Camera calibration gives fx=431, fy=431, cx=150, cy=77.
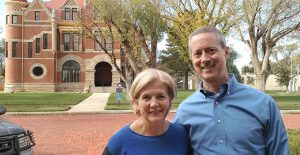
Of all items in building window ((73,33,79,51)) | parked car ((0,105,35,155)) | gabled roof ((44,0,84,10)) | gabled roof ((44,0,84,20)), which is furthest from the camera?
gabled roof ((44,0,84,10))

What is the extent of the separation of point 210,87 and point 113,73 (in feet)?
175

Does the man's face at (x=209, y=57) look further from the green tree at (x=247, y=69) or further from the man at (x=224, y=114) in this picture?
the green tree at (x=247, y=69)

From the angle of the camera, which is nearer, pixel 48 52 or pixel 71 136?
pixel 71 136

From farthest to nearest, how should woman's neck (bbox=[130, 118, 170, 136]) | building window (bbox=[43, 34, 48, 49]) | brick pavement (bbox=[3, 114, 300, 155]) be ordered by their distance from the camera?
1. building window (bbox=[43, 34, 48, 49])
2. brick pavement (bbox=[3, 114, 300, 155])
3. woman's neck (bbox=[130, 118, 170, 136])

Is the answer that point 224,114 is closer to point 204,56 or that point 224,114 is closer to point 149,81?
point 204,56

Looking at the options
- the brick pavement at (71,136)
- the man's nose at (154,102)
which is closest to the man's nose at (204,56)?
the man's nose at (154,102)

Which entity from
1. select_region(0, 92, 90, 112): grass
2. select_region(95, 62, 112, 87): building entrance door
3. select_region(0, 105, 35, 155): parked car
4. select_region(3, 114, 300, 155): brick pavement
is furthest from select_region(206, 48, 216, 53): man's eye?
select_region(95, 62, 112, 87): building entrance door

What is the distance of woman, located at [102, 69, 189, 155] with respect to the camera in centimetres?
273

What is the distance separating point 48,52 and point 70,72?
3.85 metres

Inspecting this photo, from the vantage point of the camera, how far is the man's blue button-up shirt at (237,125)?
105 inches

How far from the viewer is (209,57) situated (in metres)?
2.79

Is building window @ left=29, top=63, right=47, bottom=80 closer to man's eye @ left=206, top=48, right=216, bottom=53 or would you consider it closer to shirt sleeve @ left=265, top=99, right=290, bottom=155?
man's eye @ left=206, top=48, right=216, bottom=53

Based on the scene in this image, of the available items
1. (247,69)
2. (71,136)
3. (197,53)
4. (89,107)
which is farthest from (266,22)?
(247,69)

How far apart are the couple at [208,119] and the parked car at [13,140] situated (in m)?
3.26
